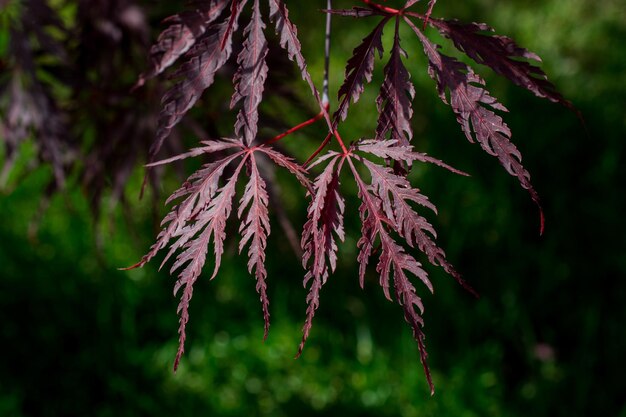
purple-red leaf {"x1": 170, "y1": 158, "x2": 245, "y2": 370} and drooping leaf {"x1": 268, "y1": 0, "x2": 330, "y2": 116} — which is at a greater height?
drooping leaf {"x1": 268, "y1": 0, "x2": 330, "y2": 116}

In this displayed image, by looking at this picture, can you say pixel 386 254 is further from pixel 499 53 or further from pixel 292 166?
pixel 499 53

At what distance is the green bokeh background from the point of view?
2.17m

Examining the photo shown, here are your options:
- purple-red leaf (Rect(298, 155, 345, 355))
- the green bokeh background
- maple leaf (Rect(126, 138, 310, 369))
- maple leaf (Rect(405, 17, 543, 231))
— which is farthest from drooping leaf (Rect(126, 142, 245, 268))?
the green bokeh background

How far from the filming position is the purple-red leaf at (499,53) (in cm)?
88

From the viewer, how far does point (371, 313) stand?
A: 2424mm

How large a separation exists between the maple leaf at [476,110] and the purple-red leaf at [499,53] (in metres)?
0.03

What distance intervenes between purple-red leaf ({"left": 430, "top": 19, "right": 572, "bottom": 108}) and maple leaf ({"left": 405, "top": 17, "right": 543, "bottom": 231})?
3 cm

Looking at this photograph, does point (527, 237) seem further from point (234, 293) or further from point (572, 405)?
point (234, 293)

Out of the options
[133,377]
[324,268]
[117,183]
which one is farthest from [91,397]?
[324,268]

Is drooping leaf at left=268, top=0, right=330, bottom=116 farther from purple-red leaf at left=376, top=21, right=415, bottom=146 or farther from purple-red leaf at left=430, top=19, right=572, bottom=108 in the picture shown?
purple-red leaf at left=430, top=19, right=572, bottom=108

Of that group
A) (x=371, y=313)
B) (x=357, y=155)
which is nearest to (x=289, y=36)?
(x=357, y=155)

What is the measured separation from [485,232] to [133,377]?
52.3 inches

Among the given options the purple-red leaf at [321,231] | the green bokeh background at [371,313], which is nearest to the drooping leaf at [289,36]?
the purple-red leaf at [321,231]

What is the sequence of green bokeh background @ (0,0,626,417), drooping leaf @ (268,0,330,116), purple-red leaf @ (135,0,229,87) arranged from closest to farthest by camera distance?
drooping leaf @ (268,0,330,116) < purple-red leaf @ (135,0,229,87) < green bokeh background @ (0,0,626,417)
